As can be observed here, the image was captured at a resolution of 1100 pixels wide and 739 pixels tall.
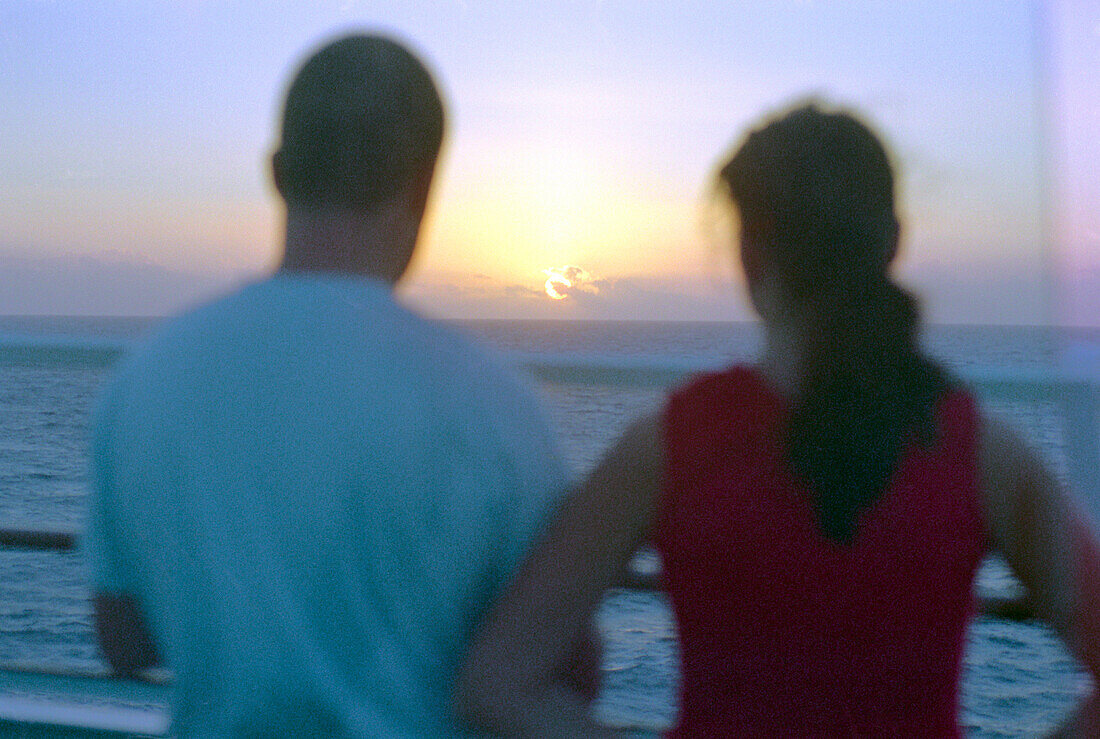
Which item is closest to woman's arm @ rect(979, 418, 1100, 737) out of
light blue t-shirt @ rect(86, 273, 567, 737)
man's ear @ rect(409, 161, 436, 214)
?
light blue t-shirt @ rect(86, 273, 567, 737)

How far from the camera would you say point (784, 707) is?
0.77 metres

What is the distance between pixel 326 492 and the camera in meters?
0.74

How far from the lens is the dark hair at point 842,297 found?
76cm

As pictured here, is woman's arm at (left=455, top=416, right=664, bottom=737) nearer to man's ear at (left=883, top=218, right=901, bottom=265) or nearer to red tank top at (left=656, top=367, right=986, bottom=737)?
red tank top at (left=656, top=367, right=986, bottom=737)

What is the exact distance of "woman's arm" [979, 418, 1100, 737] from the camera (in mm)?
757

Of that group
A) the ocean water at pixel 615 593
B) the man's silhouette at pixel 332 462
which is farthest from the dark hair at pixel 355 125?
the ocean water at pixel 615 593

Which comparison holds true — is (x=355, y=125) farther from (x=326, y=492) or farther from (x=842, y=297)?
(x=842, y=297)

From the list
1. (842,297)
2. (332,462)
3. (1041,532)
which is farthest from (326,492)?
(1041,532)

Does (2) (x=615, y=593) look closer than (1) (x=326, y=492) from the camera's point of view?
No

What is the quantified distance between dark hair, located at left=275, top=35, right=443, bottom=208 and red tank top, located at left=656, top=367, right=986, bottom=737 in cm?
34

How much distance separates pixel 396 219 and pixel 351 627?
37 cm

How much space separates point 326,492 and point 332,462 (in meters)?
0.03

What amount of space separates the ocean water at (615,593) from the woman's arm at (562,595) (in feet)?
0.21

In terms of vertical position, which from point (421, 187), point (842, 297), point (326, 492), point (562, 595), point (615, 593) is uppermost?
point (421, 187)
